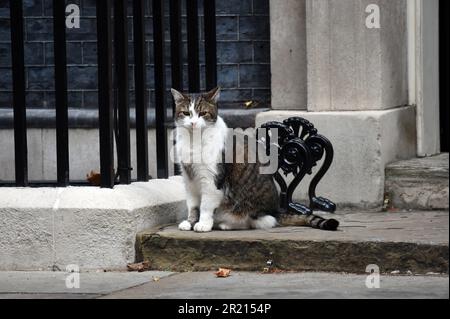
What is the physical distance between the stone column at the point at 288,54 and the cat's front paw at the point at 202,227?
1.86 m

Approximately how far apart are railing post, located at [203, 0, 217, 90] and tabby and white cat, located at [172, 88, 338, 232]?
43.4 inches

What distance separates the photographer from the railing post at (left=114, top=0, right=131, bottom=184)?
787 centimetres

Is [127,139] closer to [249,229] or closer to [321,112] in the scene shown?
[249,229]

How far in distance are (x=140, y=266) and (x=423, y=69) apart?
11.0 ft

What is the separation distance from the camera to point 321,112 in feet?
29.2

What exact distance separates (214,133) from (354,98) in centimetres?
155

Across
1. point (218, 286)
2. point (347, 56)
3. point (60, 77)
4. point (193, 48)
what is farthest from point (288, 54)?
point (218, 286)

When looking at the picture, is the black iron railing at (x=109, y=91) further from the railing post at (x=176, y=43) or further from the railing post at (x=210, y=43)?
the railing post at (x=210, y=43)

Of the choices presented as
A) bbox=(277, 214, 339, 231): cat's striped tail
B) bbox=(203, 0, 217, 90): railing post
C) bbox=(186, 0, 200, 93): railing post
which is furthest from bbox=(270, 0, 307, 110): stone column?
bbox=(277, 214, 339, 231): cat's striped tail

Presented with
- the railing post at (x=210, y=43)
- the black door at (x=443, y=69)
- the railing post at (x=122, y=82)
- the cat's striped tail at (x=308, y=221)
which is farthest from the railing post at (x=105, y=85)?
the black door at (x=443, y=69)

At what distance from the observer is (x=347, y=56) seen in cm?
Result: 884

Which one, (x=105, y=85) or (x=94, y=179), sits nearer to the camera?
(x=105, y=85)

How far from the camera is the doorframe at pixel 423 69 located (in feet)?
30.9

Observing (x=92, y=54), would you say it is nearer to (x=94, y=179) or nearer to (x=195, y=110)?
(x=94, y=179)
